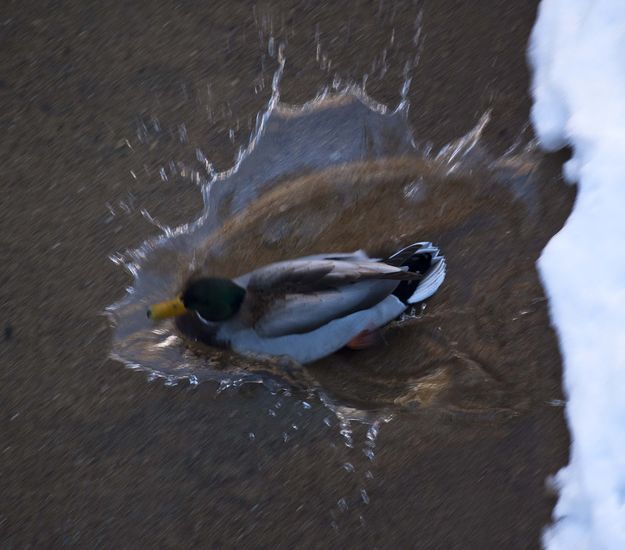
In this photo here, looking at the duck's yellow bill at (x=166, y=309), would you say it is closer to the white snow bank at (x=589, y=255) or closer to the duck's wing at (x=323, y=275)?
the duck's wing at (x=323, y=275)

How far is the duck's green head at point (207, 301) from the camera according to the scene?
2.54 metres

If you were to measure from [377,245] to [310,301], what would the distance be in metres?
0.42

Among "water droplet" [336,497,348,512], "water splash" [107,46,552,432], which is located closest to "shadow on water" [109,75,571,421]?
"water splash" [107,46,552,432]

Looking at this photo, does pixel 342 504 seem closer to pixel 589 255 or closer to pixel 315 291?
pixel 315 291

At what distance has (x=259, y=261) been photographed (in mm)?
2809

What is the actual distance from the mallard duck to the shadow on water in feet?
0.26

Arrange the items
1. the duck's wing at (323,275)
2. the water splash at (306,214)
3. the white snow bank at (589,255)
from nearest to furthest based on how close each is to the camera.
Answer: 1. the white snow bank at (589,255)
2. the duck's wing at (323,275)
3. the water splash at (306,214)

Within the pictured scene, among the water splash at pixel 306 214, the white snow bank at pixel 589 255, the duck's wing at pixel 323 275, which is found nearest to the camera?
the white snow bank at pixel 589 255

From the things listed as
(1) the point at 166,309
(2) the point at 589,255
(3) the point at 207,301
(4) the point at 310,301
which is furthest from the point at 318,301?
(2) the point at 589,255

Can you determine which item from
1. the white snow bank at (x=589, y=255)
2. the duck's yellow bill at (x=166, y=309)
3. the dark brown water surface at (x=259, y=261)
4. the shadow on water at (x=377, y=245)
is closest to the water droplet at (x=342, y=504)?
the dark brown water surface at (x=259, y=261)

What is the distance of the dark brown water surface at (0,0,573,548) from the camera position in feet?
8.02

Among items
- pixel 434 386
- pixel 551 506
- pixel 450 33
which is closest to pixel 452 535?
pixel 551 506

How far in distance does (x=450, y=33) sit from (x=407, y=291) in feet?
3.68

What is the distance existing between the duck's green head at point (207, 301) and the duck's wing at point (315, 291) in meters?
0.09
